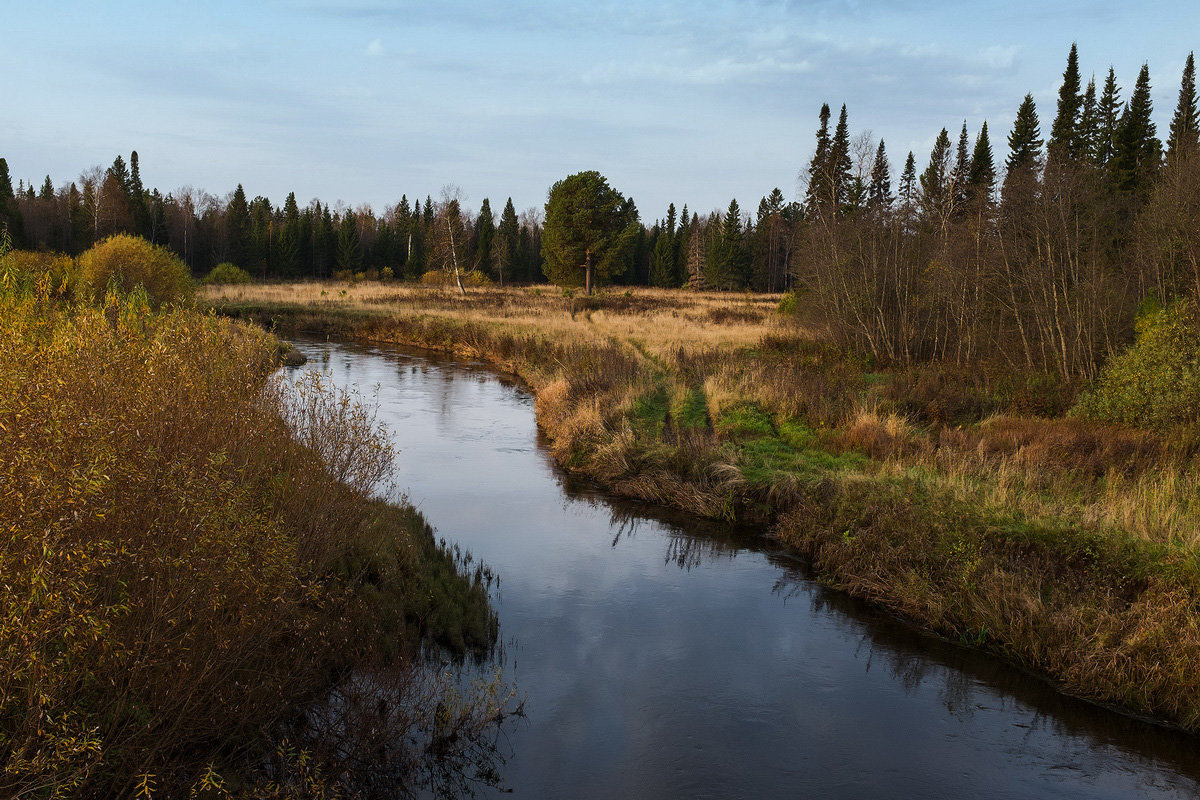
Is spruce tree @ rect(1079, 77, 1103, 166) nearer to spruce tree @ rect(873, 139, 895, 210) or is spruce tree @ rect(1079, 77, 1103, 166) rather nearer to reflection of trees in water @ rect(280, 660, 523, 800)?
spruce tree @ rect(873, 139, 895, 210)

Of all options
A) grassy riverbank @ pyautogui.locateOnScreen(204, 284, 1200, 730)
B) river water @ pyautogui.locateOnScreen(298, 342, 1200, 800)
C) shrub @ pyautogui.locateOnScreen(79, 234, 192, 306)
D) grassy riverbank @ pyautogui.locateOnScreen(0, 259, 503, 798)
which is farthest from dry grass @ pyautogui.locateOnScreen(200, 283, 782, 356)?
grassy riverbank @ pyautogui.locateOnScreen(0, 259, 503, 798)

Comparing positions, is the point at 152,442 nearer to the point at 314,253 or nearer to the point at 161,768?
the point at 161,768

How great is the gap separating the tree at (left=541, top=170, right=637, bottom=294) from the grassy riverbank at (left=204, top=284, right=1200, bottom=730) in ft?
118

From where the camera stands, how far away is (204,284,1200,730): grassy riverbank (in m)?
8.12

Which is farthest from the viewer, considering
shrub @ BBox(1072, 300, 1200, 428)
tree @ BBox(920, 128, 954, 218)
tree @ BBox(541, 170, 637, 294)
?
tree @ BBox(541, 170, 637, 294)

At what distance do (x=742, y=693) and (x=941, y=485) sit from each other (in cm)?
489

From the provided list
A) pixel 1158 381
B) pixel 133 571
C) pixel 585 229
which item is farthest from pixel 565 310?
pixel 133 571

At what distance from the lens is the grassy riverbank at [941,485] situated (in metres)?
8.12

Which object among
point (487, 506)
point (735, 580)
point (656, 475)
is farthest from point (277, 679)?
point (656, 475)

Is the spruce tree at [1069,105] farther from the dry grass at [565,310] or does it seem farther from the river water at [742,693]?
the river water at [742,693]

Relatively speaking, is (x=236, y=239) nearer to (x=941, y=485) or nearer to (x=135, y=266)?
(x=135, y=266)

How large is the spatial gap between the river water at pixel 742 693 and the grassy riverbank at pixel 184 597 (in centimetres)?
108

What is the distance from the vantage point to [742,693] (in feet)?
26.2

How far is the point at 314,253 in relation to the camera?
273 ft
